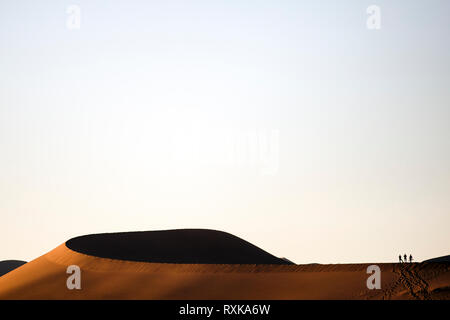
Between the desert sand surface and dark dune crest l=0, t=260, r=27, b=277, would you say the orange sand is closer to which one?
the desert sand surface

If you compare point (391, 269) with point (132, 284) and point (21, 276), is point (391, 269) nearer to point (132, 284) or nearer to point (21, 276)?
point (132, 284)

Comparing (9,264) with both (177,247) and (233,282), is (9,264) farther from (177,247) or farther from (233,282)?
(233,282)

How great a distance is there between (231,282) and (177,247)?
74.3 ft

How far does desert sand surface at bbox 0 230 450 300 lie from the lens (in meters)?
29.9

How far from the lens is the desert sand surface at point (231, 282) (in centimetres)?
2986

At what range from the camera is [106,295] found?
33.1 metres

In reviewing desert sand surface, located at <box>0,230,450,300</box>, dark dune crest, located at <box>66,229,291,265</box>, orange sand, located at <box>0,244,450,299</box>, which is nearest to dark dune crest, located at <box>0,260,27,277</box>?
dark dune crest, located at <box>66,229,291,265</box>

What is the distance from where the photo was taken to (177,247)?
179 ft

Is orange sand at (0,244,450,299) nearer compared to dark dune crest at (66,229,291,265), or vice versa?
orange sand at (0,244,450,299)

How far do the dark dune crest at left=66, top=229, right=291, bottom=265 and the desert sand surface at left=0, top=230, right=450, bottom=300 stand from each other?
9.89 m

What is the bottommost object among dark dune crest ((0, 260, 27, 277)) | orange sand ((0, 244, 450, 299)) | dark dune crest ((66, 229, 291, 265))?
dark dune crest ((0, 260, 27, 277))

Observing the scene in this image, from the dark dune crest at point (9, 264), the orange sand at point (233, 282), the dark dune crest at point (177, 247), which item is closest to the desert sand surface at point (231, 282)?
the orange sand at point (233, 282)
